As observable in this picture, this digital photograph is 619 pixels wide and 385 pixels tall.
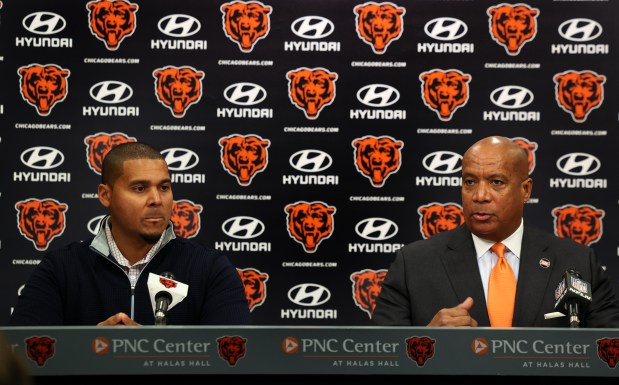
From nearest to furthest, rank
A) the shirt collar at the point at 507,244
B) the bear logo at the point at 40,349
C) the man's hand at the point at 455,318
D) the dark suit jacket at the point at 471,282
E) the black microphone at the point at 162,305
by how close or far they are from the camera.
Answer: the bear logo at the point at 40,349 < the black microphone at the point at 162,305 < the man's hand at the point at 455,318 < the dark suit jacket at the point at 471,282 < the shirt collar at the point at 507,244

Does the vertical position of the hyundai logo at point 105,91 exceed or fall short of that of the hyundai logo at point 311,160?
it exceeds it

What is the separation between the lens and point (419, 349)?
200 centimetres

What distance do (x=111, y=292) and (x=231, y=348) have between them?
1253 mm

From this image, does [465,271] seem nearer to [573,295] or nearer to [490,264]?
[490,264]

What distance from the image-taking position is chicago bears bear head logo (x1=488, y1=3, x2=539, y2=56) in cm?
471

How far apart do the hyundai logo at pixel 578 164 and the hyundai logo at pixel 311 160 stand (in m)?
1.45

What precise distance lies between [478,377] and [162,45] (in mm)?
3380

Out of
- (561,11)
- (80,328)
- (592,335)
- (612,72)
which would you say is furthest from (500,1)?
(80,328)

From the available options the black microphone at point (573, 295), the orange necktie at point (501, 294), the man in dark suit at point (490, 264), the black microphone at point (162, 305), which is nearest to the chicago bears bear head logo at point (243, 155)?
the man in dark suit at point (490, 264)

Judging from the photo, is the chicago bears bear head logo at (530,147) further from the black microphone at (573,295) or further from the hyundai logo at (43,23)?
the hyundai logo at (43,23)

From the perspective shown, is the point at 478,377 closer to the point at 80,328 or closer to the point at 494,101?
the point at 80,328

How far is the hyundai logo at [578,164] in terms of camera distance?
4.66 m

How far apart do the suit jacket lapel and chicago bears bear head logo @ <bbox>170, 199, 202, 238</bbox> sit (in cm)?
195

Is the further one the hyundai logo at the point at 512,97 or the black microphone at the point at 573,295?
the hyundai logo at the point at 512,97
